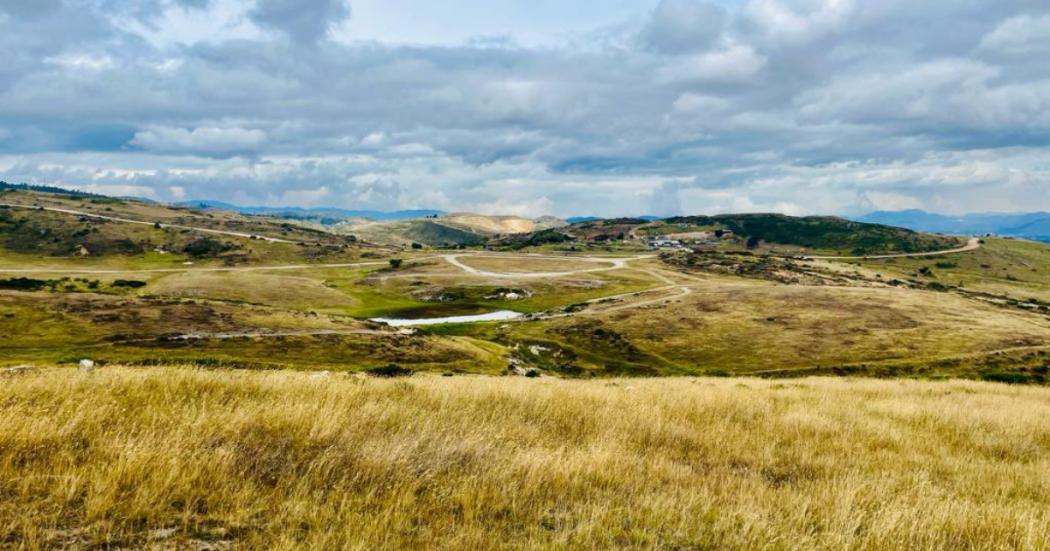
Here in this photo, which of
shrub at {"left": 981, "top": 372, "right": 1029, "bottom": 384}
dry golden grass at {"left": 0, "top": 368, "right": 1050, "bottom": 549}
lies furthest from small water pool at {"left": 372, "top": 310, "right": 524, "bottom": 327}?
dry golden grass at {"left": 0, "top": 368, "right": 1050, "bottom": 549}

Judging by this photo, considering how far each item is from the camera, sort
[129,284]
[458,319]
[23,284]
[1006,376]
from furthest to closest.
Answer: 1. [129,284]
2. [458,319]
3. [23,284]
4. [1006,376]

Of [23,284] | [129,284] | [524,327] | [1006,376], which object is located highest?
[23,284]

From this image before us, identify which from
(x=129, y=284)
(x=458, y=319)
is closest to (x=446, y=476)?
(x=458, y=319)

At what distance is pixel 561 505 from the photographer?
6.98 meters

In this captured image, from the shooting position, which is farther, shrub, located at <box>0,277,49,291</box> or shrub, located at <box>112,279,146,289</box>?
A: shrub, located at <box>112,279,146,289</box>

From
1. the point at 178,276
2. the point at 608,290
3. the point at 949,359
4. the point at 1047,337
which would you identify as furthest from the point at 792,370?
the point at 178,276

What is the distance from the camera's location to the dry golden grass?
5.80 m

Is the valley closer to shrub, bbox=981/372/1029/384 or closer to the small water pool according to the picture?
shrub, bbox=981/372/1029/384

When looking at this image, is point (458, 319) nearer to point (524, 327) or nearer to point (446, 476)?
point (524, 327)

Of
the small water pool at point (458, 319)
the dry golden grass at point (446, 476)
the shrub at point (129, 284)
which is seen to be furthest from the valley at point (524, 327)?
the dry golden grass at point (446, 476)

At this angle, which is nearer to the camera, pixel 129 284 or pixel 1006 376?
pixel 1006 376

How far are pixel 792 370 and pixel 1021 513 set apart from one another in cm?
10717

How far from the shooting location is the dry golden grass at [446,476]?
5.80 meters

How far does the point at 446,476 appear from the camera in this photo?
743cm
